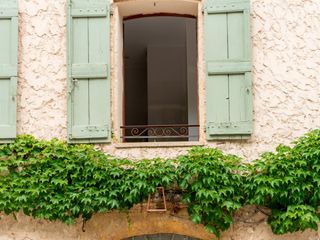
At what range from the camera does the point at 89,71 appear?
6.80m

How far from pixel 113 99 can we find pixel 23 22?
1.43 m

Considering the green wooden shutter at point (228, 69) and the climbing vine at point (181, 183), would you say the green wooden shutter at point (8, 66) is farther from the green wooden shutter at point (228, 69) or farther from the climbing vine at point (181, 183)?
the green wooden shutter at point (228, 69)

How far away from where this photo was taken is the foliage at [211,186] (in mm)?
6270

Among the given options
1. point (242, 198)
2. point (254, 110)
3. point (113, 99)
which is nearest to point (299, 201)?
point (242, 198)

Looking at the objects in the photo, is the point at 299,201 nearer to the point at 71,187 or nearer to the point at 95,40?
the point at 71,187

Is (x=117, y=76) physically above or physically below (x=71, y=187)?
above

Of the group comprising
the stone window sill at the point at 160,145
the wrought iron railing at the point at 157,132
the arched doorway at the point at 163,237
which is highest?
the wrought iron railing at the point at 157,132

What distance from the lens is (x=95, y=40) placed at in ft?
22.6

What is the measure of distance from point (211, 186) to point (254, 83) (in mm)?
1353

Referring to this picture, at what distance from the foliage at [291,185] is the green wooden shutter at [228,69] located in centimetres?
54

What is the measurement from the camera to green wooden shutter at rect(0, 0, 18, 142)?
6703 mm

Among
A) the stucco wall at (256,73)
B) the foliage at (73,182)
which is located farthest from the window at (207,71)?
the foliage at (73,182)

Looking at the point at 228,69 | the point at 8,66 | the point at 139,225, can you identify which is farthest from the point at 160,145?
the point at 8,66

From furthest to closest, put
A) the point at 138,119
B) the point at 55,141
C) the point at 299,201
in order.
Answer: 1. the point at 138,119
2. the point at 55,141
3. the point at 299,201
